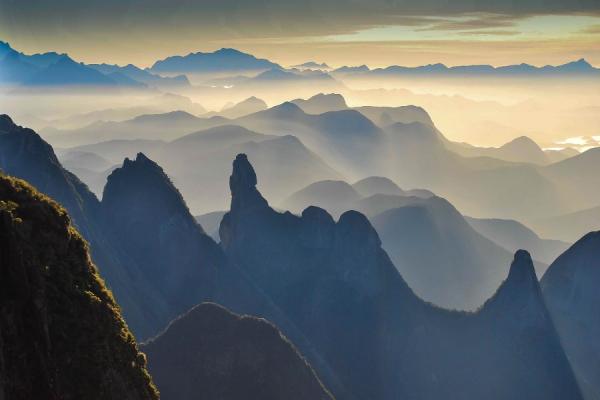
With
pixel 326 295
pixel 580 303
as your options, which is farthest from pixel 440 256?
pixel 326 295

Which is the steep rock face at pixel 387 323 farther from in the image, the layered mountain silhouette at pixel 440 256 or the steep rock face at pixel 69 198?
the layered mountain silhouette at pixel 440 256

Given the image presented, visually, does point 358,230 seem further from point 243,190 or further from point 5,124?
point 5,124

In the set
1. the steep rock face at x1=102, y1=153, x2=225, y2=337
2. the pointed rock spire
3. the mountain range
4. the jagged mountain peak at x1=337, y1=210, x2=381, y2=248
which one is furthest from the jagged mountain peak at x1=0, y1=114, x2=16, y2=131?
the jagged mountain peak at x1=337, y1=210, x2=381, y2=248

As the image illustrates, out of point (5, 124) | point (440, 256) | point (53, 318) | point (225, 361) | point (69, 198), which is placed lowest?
point (440, 256)

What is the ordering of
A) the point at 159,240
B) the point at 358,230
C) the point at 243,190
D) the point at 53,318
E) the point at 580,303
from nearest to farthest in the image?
the point at 53,318 < the point at 159,240 < the point at 358,230 < the point at 580,303 < the point at 243,190

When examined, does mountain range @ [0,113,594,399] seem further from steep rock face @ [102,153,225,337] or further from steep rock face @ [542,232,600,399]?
steep rock face @ [542,232,600,399]

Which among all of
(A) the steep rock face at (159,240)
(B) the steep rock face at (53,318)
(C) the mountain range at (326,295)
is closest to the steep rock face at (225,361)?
(C) the mountain range at (326,295)
